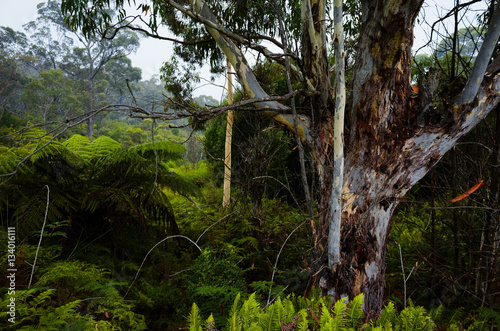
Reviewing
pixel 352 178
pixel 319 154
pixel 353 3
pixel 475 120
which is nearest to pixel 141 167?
pixel 319 154

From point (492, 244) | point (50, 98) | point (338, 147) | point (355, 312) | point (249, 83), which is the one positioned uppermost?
point (50, 98)

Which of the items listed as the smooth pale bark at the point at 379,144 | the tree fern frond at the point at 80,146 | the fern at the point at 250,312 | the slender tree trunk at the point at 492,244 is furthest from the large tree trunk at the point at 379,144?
the tree fern frond at the point at 80,146

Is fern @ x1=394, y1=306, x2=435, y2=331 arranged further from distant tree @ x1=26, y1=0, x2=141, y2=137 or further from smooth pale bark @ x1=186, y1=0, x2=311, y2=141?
distant tree @ x1=26, y1=0, x2=141, y2=137

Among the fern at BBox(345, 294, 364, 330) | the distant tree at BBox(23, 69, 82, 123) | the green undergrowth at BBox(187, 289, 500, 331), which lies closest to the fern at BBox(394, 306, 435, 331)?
the green undergrowth at BBox(187, 289, 500, 331)

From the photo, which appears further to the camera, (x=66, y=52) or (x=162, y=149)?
(x=66, y=52)

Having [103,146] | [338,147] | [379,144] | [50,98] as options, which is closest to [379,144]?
[379,144]

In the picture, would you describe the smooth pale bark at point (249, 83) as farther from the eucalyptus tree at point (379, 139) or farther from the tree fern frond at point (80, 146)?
the tree fern frond at point (80, 146)

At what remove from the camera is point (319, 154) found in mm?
2125

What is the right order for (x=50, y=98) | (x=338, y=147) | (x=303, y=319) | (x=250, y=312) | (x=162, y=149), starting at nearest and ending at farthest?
(x=303, y=319), (x=250, y=312), (x=338, y=147), (x=162, y=149), (x=50, y=98)

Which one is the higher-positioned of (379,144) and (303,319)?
(379,144)

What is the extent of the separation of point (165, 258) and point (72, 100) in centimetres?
2236

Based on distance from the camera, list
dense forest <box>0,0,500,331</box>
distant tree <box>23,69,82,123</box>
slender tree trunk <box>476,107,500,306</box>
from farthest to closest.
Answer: distant tree <box>23,69,82,123</box> < slender tree trunk <box>476,107,500,306</box> < dense forest <box>0,0,500,331</box>

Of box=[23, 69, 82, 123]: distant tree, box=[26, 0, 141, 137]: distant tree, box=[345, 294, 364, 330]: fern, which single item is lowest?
box=[345, 294, 364, 330]: fern

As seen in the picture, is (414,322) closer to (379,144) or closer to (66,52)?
(379,144)
